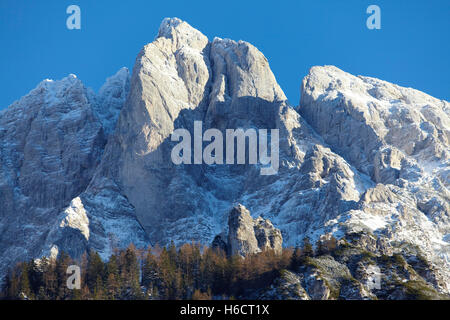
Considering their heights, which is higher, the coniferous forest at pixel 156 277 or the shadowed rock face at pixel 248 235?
the shadowed rock face at pixel 248 235

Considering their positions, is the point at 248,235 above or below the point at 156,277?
above

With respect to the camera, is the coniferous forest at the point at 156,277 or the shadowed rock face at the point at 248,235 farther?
the shadowed rock face at the point at 248,235

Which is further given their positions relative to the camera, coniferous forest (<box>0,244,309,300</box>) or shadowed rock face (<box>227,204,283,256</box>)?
shadowed rock face (<box>227,204,283,256</box>)

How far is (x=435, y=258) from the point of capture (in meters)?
194

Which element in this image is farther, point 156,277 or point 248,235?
point 248,235

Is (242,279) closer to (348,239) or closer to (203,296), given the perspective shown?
(203,296)

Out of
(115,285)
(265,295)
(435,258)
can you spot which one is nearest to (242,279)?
(265,295)

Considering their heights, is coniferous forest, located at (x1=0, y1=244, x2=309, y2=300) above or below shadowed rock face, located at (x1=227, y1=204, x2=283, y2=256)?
below
